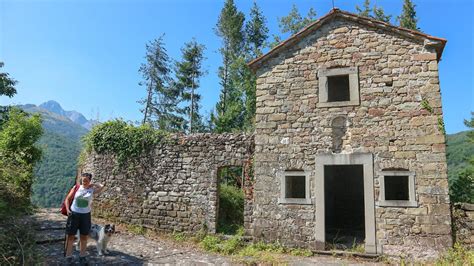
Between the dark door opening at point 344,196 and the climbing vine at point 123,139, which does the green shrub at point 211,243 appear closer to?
the climbing vine at point 123,139

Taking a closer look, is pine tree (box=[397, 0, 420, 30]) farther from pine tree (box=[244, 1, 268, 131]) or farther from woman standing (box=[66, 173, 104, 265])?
woman standing (box=[66, 173, 104, 265])

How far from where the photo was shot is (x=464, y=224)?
6934mm

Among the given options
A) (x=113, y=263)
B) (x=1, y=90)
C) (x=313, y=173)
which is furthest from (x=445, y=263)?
(x=1, y=90)

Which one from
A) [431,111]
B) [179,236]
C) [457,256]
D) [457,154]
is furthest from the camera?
[457,154]

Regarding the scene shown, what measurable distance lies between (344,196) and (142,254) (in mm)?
7221

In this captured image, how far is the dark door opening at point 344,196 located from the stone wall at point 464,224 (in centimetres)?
354

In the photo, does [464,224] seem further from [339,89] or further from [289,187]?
[339,89]

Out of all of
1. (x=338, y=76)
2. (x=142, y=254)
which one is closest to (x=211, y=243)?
(x=142, y=254)

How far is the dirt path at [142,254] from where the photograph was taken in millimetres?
6102

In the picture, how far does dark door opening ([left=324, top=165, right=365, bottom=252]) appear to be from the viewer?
1070cm

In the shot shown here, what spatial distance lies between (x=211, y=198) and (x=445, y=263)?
5484 mm

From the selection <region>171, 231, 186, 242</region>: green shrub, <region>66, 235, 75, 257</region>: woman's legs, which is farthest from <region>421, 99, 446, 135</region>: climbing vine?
<region>66, 235, 75, 257</region>: woman's legs

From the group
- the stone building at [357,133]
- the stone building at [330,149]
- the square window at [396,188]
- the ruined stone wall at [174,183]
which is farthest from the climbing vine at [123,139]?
the square window at [396,188]

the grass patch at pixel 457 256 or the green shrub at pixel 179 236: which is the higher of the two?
the grass patch at pixel 457 256
